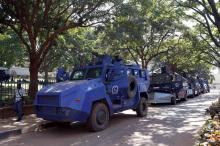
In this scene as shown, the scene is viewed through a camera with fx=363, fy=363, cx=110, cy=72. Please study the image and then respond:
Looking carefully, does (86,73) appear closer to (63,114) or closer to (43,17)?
(63,114)

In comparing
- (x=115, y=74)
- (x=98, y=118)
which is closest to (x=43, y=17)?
(x=115, y=74)

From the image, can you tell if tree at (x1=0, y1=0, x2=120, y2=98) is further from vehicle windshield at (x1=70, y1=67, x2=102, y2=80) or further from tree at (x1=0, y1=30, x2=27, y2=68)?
tree at (x1=0, y1=30, x2=27, y2=68)

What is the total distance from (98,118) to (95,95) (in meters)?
0.79

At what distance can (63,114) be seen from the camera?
11.1 meters

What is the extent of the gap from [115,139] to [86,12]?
8.83 m

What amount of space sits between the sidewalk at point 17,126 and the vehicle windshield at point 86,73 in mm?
2098

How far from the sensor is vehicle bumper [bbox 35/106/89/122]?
11.1 metres

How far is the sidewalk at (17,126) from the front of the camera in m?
11.4

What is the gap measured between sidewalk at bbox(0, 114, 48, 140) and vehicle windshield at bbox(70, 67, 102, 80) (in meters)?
2.10

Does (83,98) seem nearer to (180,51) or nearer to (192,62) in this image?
(180,51)

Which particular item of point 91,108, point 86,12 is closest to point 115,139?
point 91,108

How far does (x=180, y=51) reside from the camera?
39.3 meters

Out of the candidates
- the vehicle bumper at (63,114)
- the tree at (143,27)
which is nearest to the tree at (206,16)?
the tree at (143,27)

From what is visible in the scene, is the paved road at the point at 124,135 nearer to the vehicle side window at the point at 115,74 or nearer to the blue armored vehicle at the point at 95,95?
the blue armored vehicle at the point at 95,95
